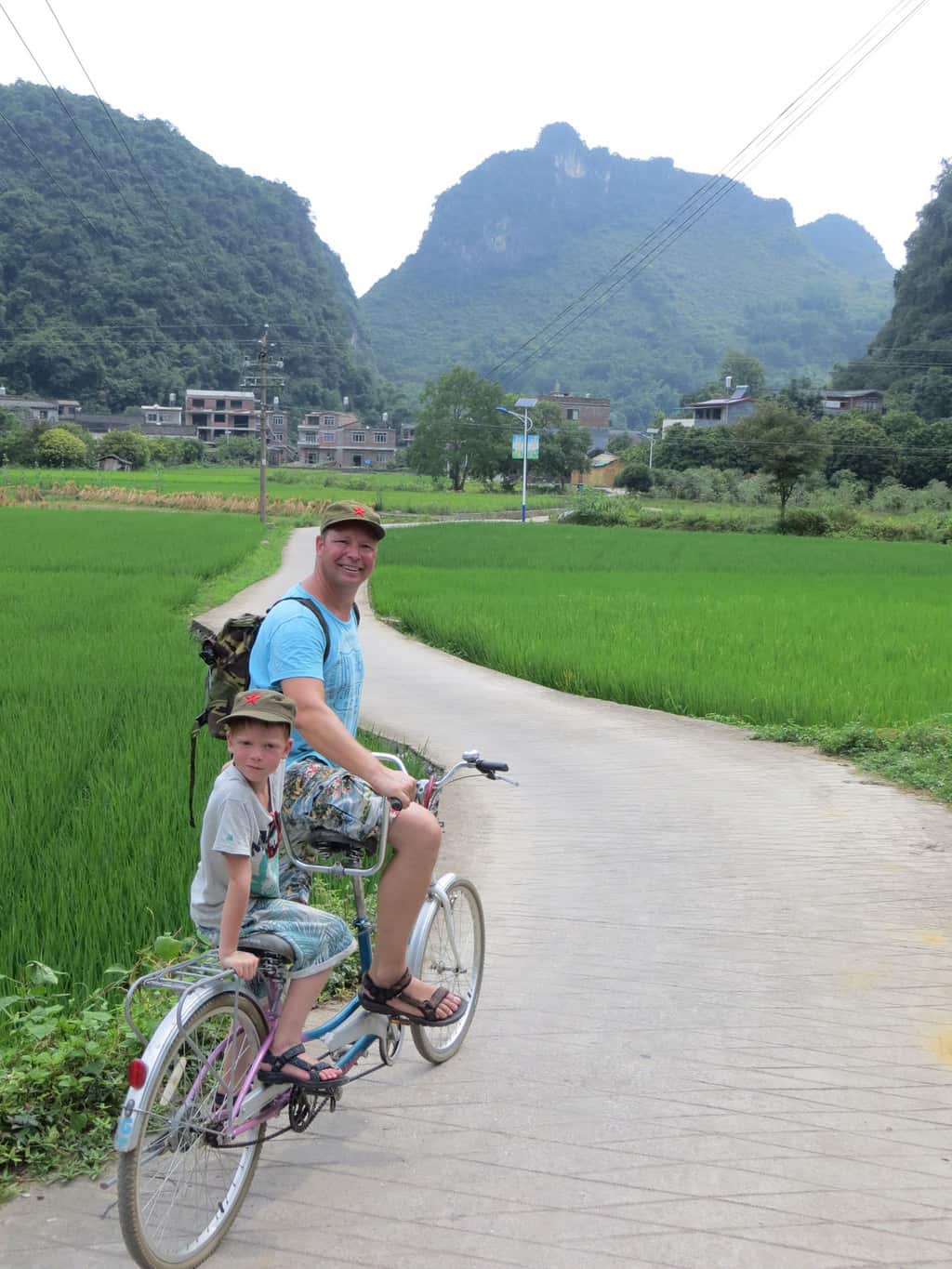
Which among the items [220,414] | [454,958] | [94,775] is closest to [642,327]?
[220,414]

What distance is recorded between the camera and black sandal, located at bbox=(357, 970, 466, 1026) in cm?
343

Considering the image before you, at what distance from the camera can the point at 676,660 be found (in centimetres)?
1238

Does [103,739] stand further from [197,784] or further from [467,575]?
[467,575]

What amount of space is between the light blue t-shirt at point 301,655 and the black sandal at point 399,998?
0.67 m

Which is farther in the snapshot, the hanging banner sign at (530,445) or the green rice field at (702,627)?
the hanging banner sign at (530,445)

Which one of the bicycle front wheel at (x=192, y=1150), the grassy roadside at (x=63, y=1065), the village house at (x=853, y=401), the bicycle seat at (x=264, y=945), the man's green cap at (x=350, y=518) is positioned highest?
the village house at (x=853, y=401)

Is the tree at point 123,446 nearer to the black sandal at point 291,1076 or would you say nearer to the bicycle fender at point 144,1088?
the black sandal at point 291,1076

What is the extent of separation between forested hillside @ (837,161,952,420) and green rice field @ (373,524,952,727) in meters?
58.5

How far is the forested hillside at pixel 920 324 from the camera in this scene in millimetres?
83562

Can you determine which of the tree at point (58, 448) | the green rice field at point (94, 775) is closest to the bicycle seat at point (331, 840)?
the green rice field at point (94, 775)

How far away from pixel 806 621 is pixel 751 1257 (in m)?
13.6

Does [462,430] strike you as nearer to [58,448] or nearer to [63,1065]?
[58,448]

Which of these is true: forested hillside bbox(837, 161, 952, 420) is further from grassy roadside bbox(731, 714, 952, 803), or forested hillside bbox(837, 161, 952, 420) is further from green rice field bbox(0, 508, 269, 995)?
grassy roadside bbox(731, 714, 952, 803)

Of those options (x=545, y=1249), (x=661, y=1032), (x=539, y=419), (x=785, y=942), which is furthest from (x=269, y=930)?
(x=539, y=419)
